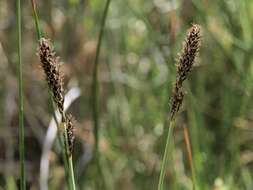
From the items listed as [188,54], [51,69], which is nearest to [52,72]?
[51,69]

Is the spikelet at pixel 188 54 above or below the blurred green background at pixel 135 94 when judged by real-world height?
below

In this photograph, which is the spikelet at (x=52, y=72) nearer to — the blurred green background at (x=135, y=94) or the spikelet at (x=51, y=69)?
the spikelet at (x=51, y=69)

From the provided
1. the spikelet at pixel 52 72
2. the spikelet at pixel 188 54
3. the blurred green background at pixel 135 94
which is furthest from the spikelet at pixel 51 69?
the blurred green background at pixel 135 94

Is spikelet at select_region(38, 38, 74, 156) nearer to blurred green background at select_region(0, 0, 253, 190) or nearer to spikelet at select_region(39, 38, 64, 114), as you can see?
spikelet at select_region(39, 38, 64, 114)

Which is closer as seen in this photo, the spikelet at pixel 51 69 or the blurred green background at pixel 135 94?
the spikelet at pixel 51 69

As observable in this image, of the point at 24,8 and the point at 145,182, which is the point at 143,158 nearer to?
the point at 145,182

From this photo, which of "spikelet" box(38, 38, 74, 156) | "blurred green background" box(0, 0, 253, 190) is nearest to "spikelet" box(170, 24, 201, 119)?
"spikelet" box(38, 38, 74, 156)

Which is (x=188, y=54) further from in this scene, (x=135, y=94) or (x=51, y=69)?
(x=135, y=94)
